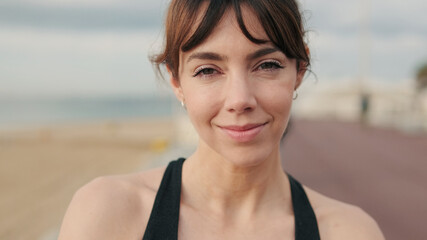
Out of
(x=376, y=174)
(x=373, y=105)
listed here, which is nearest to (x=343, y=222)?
(x=376, y=174)

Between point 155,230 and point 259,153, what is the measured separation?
1.67ft

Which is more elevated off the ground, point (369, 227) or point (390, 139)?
point (369, 227)

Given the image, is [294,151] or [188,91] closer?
[188,91]

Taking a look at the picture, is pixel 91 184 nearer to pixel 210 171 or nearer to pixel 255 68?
pixel 210 171

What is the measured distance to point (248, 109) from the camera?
5.81 feet

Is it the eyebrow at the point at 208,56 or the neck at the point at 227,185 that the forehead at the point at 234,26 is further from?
the neck at the point at 227,185

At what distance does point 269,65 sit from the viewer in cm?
185

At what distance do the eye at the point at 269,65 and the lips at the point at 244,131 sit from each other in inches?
8.7

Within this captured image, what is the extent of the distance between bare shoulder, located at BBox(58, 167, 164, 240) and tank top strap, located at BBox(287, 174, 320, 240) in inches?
26.0

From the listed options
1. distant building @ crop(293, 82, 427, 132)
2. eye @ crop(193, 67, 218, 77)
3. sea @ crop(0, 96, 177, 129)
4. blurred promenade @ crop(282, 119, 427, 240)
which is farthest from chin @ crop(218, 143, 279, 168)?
sea @ crop(0, 96, 177, 129)

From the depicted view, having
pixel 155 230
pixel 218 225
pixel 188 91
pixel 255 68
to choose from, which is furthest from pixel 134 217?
pixel 255 68

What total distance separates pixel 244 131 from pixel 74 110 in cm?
6125

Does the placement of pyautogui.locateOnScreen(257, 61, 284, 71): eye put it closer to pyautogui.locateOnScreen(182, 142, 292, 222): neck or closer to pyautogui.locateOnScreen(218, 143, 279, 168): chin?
pyautogui.locateOnScreen(218, 143, 279, 168): chin

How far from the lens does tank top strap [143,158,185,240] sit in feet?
5.94
